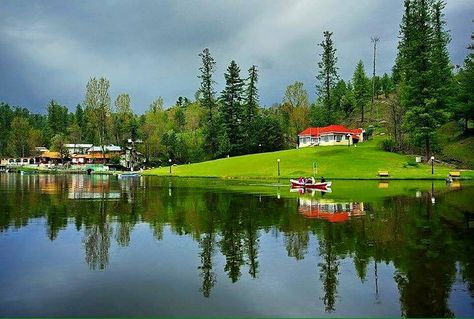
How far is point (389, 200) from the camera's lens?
37.0 metres

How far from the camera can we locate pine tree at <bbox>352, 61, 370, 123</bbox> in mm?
135375

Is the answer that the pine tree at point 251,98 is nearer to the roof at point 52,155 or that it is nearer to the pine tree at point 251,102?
the pine tree at point 251,102

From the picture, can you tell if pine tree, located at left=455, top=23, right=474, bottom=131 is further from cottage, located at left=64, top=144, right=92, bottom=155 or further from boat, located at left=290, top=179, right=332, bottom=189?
cottage, located at left=64, top=144, right=92, bottom=155

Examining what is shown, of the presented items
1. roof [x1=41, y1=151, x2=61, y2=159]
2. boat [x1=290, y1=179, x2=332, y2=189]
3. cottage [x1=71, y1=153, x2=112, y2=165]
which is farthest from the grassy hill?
roof [x1=41, y1=151, x2=61, y2=159]

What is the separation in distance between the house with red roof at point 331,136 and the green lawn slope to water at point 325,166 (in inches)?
512

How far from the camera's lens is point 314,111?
12625cm

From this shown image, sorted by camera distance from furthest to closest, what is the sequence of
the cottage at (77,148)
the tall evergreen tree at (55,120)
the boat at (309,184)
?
the tall evergreen tree at (55,120), the cottage at (77,148), the boat at (309,184)

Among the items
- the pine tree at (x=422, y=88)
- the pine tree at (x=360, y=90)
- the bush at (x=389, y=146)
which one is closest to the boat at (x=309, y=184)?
the pine tree at (x=422, y=88)

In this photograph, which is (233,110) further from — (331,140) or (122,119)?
(122,119)

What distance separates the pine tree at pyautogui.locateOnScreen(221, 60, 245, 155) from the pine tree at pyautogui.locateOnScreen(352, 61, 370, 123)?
3764 centimetres

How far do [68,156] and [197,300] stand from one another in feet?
512

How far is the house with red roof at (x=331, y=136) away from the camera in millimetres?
106812

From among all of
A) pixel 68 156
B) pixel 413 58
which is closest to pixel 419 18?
pixel 413 58

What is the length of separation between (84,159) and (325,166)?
102 meters
